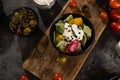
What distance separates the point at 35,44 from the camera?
1.71 m

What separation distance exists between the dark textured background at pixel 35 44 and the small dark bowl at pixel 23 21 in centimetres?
6

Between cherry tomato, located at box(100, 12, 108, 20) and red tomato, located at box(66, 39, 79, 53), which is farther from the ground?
cherry tomato, located at box(100, 12, 108, 20)

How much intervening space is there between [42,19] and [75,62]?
30 centimetres

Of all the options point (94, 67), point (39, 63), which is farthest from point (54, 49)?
point (94, 67)

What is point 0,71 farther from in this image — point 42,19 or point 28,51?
point 42,19

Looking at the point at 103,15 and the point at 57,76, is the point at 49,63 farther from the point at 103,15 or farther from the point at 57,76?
the point at 103,15

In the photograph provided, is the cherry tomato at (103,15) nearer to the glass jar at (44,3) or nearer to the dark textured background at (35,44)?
the dark textured background at (35,44)

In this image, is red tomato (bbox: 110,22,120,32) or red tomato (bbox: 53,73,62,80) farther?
red tomato (bbox: 110,22,120,32)

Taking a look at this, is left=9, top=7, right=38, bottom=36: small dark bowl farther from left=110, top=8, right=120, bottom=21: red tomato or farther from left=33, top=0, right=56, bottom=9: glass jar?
left=110, top=8, right=120, bottom=21: red tomato

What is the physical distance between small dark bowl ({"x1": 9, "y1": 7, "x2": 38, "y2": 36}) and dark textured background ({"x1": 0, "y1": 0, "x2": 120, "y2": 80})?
0.06 metres

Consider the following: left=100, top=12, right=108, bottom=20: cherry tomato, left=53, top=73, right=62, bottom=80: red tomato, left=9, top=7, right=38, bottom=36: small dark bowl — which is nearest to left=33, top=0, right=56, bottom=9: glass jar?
left=9, top=7, right=38, bottom=36: small dark bowl

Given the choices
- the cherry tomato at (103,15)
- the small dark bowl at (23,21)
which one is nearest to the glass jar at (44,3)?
the small dark bowl at (23,21)

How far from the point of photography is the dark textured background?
1.67 metres

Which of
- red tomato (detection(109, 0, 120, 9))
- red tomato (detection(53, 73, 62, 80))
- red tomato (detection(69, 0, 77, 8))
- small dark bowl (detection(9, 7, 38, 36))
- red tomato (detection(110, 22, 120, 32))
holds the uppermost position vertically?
red tomato (detection(69, 0, 77, 8))
